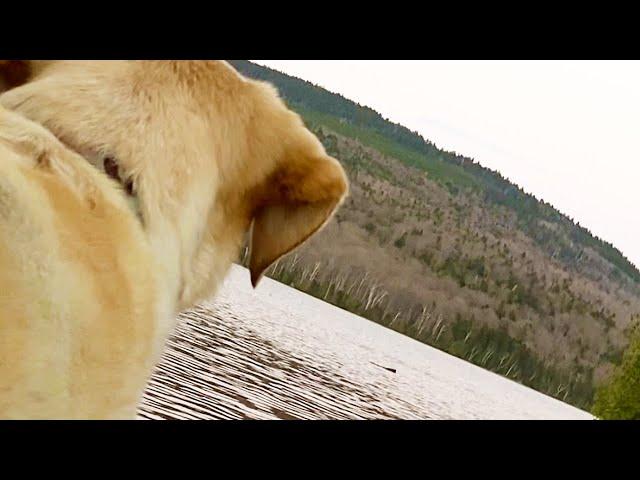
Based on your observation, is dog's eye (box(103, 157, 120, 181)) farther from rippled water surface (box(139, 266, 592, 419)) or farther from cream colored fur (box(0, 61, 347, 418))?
rippled water surface (box(139, 266, 592, 419))

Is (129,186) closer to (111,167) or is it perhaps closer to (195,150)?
(111,167)

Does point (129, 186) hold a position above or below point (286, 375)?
above

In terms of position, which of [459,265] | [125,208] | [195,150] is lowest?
[459,265]

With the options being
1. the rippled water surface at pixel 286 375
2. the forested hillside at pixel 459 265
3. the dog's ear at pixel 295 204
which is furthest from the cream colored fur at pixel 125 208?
the forested hillside at pixel 459 265

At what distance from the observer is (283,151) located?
111 inches

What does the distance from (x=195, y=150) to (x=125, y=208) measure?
352 millimetres

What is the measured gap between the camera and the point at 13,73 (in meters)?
2.68

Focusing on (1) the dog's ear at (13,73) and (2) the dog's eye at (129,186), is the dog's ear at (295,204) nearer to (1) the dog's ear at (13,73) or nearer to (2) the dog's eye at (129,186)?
(2) the dog's eye at (129,186)

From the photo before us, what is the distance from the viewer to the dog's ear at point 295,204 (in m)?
2.82

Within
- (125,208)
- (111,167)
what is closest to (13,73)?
(111,167)

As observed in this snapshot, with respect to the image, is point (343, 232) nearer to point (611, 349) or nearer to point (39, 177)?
point (611, 349)
